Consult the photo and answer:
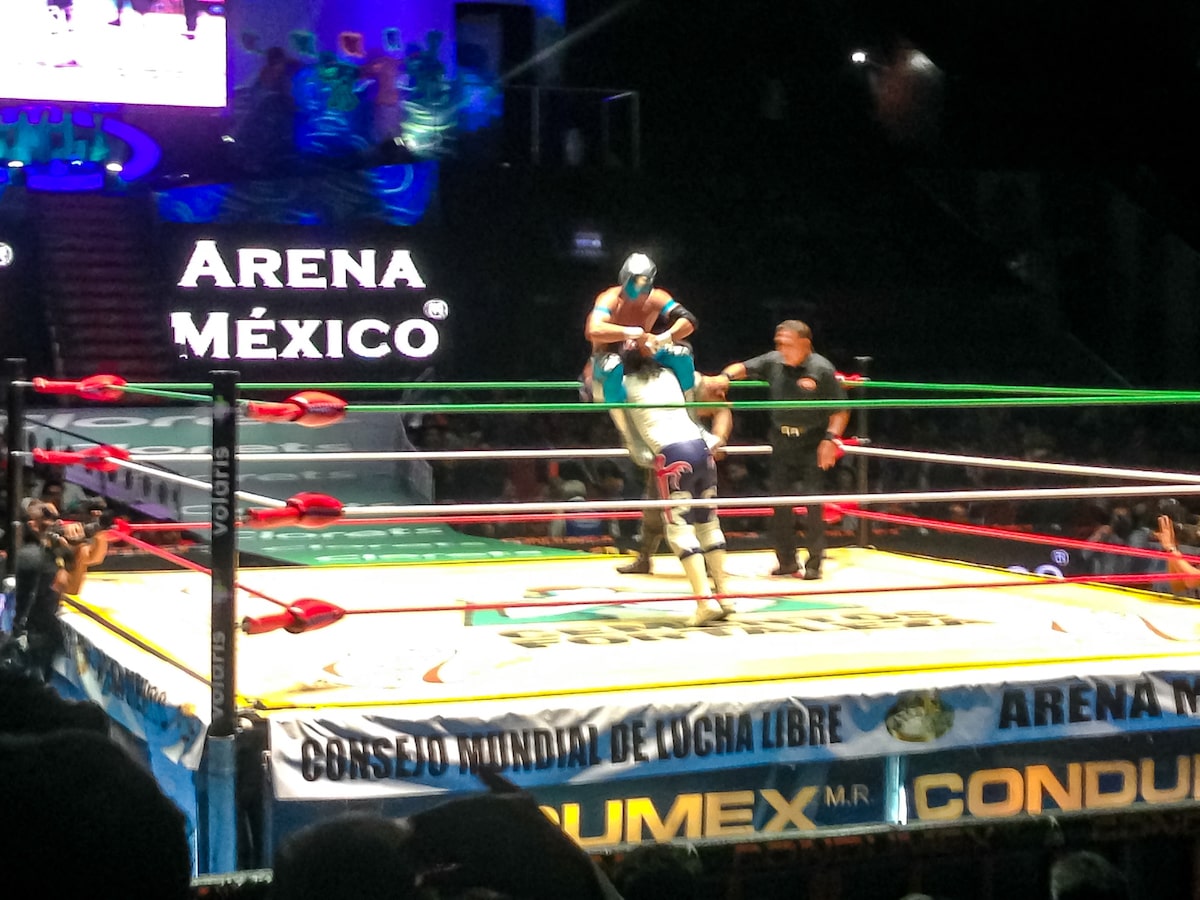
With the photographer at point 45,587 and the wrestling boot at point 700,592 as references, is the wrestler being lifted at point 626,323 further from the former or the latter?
the photographer at point 45,587

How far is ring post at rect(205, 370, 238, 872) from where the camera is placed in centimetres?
239

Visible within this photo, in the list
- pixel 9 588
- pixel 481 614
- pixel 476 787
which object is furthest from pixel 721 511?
pixel 476 787

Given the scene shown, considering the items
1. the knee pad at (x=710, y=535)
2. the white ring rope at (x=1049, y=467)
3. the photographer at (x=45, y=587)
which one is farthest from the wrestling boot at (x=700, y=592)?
the photographer at (x=45, y=587)

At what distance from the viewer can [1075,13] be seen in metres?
→ 9.85

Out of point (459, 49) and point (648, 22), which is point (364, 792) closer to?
point (459, 49)

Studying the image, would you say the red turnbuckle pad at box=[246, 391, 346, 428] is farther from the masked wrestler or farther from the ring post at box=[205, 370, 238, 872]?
the masked wrestler

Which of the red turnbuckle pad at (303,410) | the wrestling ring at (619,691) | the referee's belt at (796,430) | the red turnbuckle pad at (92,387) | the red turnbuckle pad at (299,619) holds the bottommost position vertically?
the wrestling ring at (619,691)

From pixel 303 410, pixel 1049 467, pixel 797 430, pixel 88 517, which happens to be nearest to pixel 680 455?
pixel 797 430

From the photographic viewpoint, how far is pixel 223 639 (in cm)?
241

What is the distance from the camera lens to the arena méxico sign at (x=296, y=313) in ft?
27.7

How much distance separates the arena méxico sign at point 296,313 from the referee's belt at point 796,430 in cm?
468

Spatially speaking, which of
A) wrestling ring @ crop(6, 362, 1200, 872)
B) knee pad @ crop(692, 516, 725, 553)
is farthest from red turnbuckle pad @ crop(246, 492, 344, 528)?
knee pad @ crop(692, 516, 725, 553)

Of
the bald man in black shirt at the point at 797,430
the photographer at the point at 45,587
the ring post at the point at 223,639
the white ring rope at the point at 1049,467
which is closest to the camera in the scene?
the ring post at the point at 223,639

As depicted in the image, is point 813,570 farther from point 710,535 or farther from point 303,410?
point 303,410
